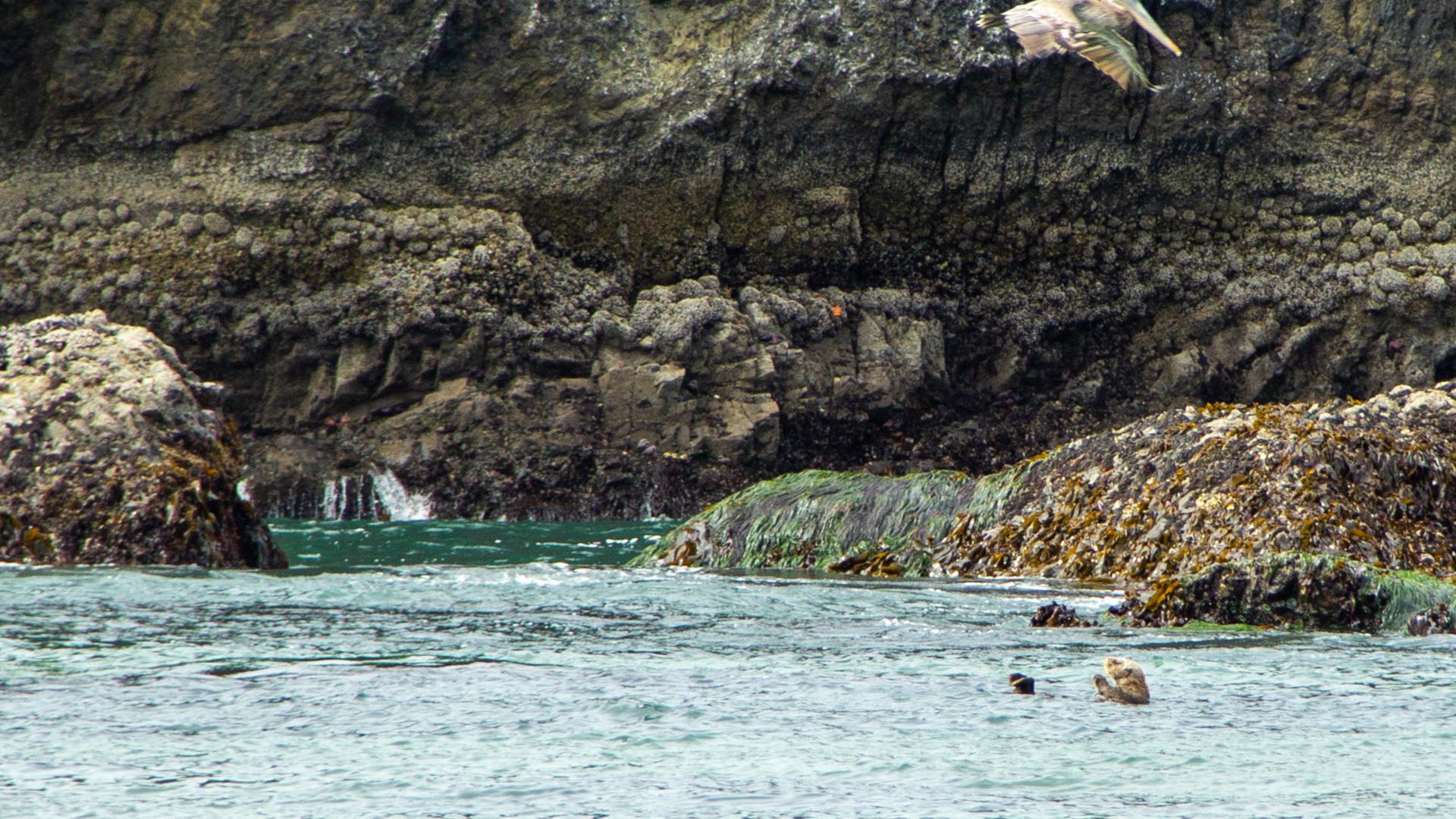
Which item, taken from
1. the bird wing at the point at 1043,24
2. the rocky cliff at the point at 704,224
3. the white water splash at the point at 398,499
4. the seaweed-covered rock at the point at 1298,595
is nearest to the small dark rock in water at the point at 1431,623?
the seaweed-covered rock at the point at 1298,595

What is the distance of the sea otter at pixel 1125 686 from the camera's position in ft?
13.4

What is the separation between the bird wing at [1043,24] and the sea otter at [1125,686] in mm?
4702

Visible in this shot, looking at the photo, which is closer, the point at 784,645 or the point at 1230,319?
the point at 784,645

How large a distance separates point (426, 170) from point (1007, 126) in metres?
5.91

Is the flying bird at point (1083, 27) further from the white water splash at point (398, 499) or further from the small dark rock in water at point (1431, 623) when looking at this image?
the white water splash at point (398, 499)

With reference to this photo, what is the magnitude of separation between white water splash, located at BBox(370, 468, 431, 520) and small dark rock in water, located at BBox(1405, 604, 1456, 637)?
10958 millimetres

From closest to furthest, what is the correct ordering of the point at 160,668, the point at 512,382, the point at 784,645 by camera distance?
the point at 160,668 < the point at 784,645 < the point at 512,382

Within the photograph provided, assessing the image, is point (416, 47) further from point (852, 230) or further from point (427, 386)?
point (852, 230)

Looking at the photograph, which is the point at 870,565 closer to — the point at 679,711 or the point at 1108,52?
the point at 1108,52

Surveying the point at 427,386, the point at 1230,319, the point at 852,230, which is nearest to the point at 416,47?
the point at 427,386

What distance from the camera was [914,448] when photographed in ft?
54.4

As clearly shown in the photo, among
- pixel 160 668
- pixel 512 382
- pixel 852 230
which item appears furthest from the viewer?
pixel 852 230

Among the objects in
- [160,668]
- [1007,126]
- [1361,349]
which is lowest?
[160,668]

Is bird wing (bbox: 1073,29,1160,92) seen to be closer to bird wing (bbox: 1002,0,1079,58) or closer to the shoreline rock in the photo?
bird wing (bbox: 1002,0,1079,58)
